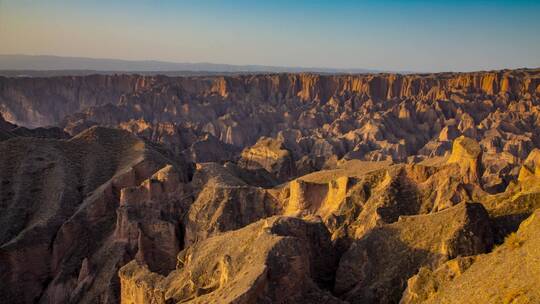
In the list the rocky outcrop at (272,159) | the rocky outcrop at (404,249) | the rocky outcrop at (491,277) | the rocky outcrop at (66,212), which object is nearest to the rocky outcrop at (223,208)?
the rocky outcrop at (66,212)

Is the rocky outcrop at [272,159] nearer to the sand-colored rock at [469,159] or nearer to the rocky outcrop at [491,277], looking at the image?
the sand-colored rock at [469,159]

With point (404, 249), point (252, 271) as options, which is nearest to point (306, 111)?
point (404, 249)

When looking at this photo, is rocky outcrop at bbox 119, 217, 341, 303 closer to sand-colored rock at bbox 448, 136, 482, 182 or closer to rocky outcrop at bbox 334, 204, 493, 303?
rocky outcrop at bbox 334, 204, 493, 303

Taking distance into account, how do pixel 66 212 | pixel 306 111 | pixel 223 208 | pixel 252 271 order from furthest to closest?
pixel 306 111, pixel 66 212, pixel 223 208, pixel 252 271

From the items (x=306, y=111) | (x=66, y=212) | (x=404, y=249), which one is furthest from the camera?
(x=306, y=111)

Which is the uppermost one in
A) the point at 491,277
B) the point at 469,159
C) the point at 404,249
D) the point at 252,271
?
the point at 469,159

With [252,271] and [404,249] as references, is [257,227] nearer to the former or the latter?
[252,271]
